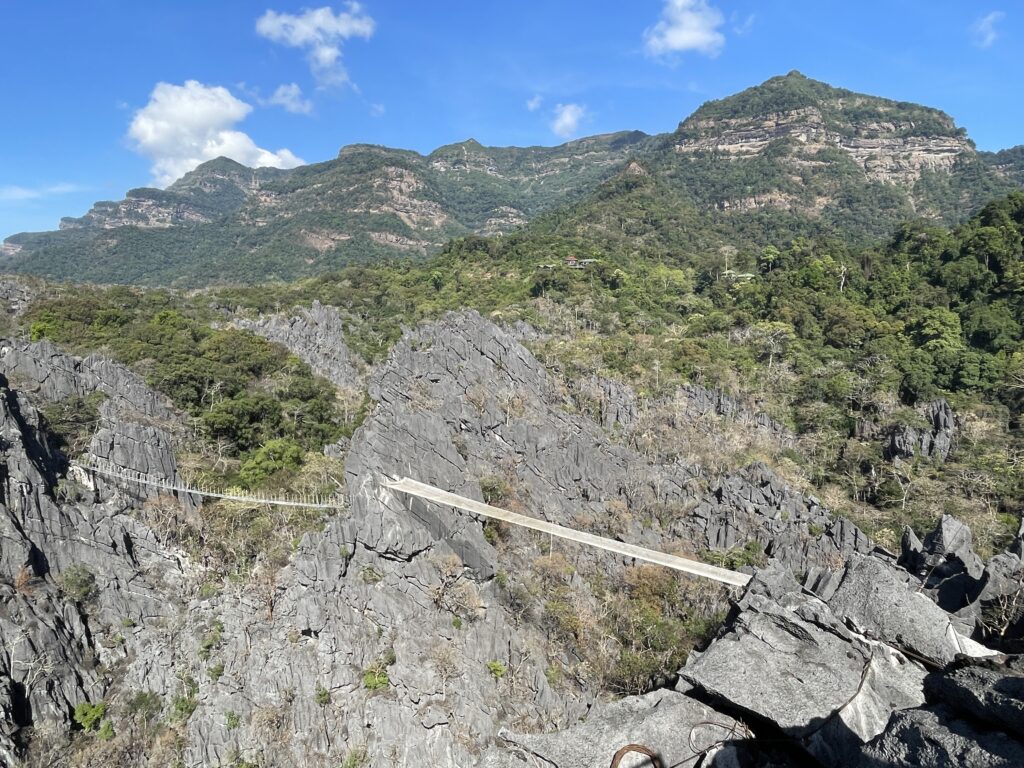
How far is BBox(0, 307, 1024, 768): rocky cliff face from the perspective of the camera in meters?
9.79

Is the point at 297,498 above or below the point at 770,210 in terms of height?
below

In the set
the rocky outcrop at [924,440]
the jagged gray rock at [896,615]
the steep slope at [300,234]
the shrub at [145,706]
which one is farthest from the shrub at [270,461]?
the steep slope at [300,234]

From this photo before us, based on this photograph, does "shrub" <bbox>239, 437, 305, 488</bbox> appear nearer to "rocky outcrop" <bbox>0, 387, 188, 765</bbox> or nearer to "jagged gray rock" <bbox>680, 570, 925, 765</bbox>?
"rocky outcrop" <bbox>0, 387, 188, 765</bbox>

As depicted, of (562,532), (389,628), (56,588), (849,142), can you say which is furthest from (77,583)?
(849,142)

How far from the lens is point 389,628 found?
17.5 m

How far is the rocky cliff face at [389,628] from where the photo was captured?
9.79 m

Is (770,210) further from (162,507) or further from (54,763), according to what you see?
(54,763)

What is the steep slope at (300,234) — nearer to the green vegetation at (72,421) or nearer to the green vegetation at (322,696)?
the green vegetation at (72,421)

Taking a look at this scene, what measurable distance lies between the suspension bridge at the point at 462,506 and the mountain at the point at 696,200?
53829 millimetres

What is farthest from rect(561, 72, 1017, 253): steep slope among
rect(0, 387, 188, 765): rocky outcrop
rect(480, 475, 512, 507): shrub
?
rect(0, 387, 188, 765): rocky outcrop

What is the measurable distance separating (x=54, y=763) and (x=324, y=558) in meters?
8.09

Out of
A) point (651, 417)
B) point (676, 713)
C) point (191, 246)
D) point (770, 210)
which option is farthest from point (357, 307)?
point (191, 246)

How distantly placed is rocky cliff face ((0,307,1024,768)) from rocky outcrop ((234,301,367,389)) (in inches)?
701

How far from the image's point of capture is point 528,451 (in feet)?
86.2
